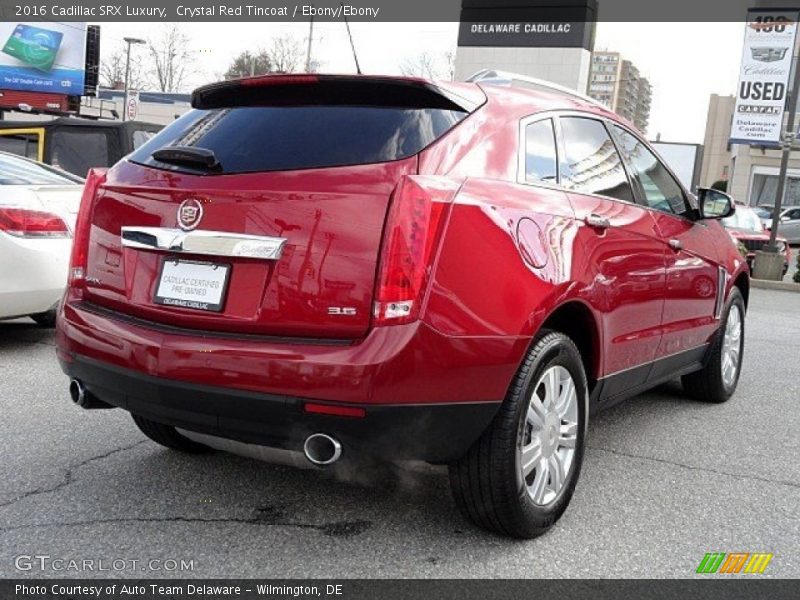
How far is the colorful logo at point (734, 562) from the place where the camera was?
9.70ft

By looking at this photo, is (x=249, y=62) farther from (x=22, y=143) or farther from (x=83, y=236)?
(x=83, y=236)

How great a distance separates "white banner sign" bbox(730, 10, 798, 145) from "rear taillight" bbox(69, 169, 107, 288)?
15.8 metres

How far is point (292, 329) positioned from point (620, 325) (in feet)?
5.30

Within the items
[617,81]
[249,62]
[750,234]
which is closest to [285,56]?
[249,62]

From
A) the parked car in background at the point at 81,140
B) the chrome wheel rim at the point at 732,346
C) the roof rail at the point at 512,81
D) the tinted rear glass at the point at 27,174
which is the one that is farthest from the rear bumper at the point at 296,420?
the parked car in background at the point at 81,140

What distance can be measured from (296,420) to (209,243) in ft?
2.14

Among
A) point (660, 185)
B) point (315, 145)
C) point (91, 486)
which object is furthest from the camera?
point (660, 185)

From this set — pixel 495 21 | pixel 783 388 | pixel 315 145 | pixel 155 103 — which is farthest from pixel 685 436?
pixel 155 103

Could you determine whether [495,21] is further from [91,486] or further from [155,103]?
[91,486]

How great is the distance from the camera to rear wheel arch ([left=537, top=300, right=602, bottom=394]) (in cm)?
324

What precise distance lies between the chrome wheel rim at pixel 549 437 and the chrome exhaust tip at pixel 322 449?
0.66m

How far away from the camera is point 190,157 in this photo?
2.99m

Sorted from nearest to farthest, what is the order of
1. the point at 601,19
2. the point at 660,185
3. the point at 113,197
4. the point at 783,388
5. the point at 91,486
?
the point at 113,197
the point at 91,486
the point at 660,185
the point at 783,388
the point at 601,19

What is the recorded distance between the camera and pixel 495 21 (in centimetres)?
4947
